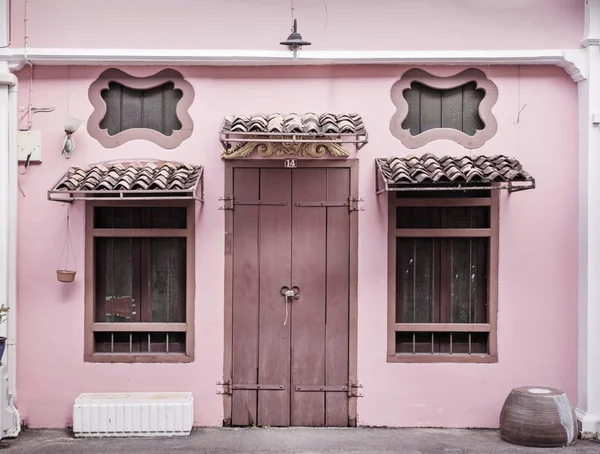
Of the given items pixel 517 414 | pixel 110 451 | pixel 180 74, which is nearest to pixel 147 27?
pixel 180 74

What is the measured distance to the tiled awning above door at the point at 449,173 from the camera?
5.87 m

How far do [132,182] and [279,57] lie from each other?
75.8 inches

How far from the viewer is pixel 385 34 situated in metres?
6.61

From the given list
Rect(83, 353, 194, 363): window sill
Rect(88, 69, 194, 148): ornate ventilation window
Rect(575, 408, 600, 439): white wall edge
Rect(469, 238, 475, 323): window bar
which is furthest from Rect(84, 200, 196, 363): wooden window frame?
Rect(575, 408, 600, 439): white wall edge

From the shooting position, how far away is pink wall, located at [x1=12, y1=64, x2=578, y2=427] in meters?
A: 6.60

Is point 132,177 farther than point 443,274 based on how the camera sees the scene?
No

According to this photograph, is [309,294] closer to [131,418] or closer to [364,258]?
[364,258]

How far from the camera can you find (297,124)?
6.03 metres

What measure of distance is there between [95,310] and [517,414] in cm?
431

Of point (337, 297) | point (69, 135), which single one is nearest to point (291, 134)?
point (337, 297)

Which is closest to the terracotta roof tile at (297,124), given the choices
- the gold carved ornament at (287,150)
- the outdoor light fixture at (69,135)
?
the gold carved ornament at (287,150)

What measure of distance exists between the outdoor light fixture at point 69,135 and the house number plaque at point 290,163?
2.10 meters

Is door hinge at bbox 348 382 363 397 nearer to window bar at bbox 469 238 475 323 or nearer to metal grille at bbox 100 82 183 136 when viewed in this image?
window bar at bbox 469 238 475 323

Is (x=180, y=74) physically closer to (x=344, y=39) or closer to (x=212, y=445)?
(x=344, y=39)
